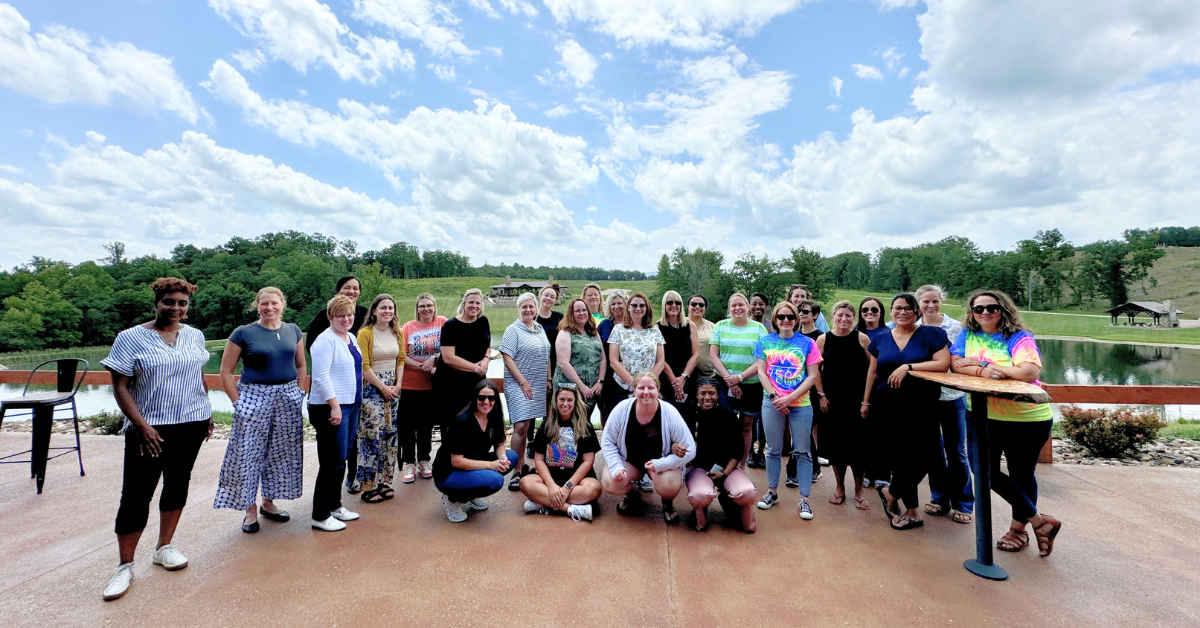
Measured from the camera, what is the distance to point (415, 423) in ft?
→ 14.5

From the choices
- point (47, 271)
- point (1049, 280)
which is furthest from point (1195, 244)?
point (47, 271)

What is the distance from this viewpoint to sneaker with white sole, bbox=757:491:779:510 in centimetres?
381

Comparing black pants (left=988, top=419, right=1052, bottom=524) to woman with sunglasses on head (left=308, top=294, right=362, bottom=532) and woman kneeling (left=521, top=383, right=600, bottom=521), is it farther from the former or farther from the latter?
woman with sunglasses on head (left=308, top=294, right=362, bottom=532)

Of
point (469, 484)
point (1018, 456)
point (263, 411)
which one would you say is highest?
point (263, 411)

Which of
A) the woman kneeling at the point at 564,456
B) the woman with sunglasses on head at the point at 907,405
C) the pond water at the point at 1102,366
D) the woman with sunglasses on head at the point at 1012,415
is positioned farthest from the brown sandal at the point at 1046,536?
the pond water at the point at 1102,366

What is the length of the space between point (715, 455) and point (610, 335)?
4.46 ft

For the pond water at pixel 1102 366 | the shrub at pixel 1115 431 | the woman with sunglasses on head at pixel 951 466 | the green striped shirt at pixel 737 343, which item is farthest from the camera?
the pond water at pixel 1102 366

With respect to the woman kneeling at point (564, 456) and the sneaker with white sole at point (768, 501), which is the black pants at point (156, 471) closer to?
the woman kneeling at point (564, 456)

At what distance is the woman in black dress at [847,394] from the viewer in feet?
12.6

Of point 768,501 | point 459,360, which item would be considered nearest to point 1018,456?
point 768,501

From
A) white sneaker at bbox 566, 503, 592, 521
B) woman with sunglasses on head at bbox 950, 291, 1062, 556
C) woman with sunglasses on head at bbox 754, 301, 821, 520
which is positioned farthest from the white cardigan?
woman with sunglasses on head at bbox 950, 291, 1062, 556

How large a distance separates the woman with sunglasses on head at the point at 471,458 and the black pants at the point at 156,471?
1479mm

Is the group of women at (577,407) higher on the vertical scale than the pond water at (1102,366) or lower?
higher

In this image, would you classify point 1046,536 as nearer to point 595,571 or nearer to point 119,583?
point 595,571
